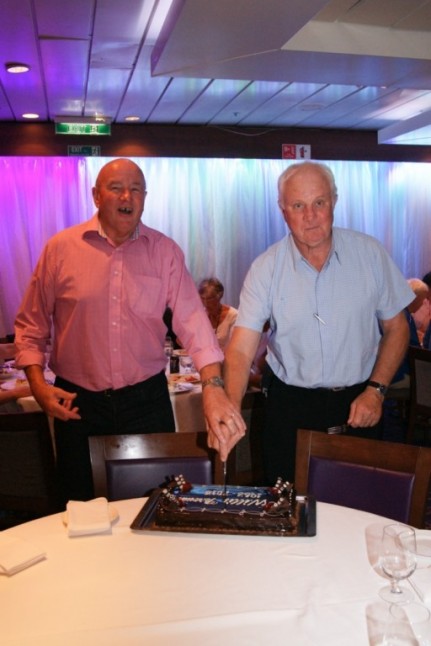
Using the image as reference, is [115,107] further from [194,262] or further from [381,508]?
[381,508]

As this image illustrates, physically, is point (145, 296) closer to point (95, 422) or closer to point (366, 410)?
point (95, 422)

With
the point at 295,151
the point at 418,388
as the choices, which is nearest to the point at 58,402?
the point at 418,388

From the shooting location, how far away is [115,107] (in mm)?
6734

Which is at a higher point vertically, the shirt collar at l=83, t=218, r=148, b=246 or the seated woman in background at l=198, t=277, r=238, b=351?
the shirt collar at l=83, t=218, r=148, b=246

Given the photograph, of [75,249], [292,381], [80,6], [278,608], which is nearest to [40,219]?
[80,6]

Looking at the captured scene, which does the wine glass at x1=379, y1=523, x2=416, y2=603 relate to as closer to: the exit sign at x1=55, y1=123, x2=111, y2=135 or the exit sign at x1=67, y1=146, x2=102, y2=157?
the exit sign at x1=55, y1=123, x2=111, y2=135

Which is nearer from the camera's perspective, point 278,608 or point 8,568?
point 278,608

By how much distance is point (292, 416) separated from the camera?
2611 mm

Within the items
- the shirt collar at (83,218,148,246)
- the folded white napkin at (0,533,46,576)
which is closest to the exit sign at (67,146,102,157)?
the shirt collar at (83,218,148,246)

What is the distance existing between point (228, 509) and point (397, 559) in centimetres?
51

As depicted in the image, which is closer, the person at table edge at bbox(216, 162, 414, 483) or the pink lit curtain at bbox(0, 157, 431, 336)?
the person at table edge at bbox(216, 162, 414, 483)

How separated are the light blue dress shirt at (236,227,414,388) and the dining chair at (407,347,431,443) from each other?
239 cm

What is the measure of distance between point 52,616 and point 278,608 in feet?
1.59

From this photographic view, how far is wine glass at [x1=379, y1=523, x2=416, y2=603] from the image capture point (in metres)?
1.42
